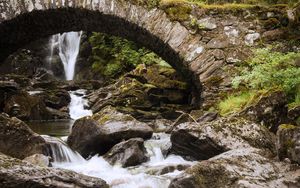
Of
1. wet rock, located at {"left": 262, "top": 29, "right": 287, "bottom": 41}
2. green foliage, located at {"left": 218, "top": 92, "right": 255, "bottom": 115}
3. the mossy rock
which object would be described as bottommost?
the mossy rock

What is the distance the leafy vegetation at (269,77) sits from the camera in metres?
6.07

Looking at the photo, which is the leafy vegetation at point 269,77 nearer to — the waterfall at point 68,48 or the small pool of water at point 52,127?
the small pool of water at point 52,127

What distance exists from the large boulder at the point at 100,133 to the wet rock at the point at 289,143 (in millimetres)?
2928

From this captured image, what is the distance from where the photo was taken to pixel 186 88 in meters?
11.5

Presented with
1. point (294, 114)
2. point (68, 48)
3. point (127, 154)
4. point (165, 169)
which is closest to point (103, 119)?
point (127, 154)

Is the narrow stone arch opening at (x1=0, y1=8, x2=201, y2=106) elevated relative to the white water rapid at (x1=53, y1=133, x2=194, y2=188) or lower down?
elevated

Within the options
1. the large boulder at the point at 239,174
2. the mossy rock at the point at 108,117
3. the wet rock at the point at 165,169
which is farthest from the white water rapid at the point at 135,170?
the large boulder at the point at 239,174

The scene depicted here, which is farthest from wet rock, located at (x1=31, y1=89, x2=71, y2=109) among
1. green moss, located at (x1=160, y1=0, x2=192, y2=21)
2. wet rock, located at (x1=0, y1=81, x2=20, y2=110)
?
green moss, located at (x1=160, y1=0, x2=192, y2=21)

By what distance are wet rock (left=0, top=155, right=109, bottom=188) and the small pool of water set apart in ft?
15.3

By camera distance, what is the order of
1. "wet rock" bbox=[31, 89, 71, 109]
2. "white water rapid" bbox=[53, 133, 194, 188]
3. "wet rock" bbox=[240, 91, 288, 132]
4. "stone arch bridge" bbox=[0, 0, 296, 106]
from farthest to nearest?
"wet rock" bbox=[31, 89, 71, 109], "stone arch bridge" bbox=[0, 0, 296, 106], "wet rock" bbox=[240, 91, 288, 132], "white water rapid" bbox=[53, 133, 194, 188]

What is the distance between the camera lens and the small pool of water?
8.88 metres

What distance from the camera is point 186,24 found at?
8.62 metres

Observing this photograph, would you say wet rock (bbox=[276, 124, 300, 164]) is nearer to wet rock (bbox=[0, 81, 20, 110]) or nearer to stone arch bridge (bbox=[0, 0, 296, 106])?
stone arch bridge (bbox=[0, 0, 296, 106])

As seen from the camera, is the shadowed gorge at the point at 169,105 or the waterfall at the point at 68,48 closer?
the shadowed gorge at the point at 169,105
